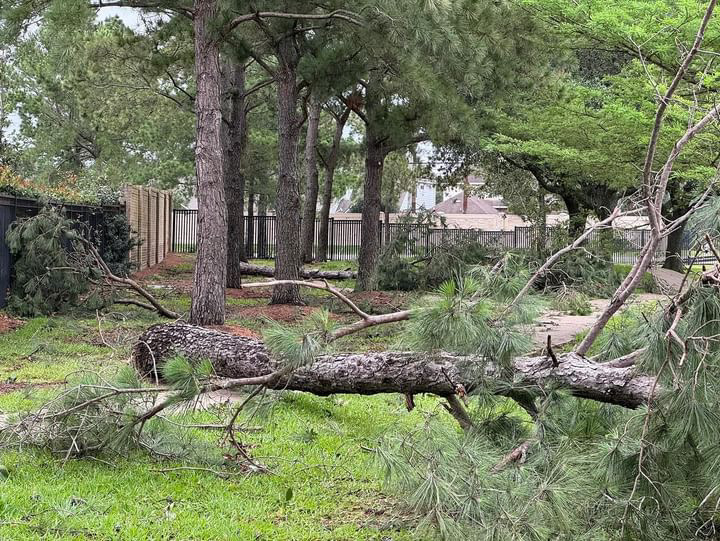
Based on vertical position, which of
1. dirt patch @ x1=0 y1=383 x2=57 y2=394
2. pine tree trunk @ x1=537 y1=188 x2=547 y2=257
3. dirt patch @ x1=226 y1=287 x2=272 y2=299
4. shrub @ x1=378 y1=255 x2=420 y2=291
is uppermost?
pine tree trunk @ x1=537 y1=188 x2=547 y2=257

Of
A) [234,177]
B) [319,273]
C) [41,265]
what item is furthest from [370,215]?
[41,265]

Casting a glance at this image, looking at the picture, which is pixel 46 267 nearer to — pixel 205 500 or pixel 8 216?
pixel 8 216

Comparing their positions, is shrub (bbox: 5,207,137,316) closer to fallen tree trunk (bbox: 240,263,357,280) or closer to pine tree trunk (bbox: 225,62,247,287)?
pine tree trunk (bbox: 225,62,247,287)

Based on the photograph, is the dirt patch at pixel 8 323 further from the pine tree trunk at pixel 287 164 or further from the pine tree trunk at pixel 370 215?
the pine tree trunk at pixel 370 215

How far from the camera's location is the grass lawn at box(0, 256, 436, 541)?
401 cm

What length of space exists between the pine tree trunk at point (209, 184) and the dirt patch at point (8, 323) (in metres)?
2.33

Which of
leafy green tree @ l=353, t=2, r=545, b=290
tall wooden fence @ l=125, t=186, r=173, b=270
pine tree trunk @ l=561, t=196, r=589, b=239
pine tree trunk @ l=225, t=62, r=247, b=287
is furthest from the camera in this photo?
pine tree trunk @ l=561, t=196, r=589, b=239

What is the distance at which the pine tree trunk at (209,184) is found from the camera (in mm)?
10516

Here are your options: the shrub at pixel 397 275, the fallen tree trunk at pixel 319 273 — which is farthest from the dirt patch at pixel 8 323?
the fallen tree trunk at pixel 319 273

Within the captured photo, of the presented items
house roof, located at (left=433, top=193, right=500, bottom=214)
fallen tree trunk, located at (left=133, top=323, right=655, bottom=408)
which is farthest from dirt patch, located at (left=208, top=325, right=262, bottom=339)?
house roof, located at (left=433, top=193, right=500, bottom=214)

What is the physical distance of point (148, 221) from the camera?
23.0 metres

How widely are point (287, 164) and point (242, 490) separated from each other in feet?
33.5

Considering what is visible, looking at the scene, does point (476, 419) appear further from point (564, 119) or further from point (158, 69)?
point (158, 69)

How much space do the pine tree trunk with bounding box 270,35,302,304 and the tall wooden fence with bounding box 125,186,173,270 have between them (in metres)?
4.52
